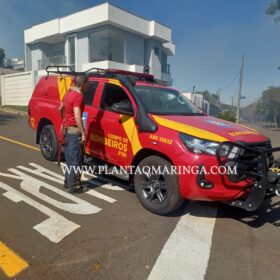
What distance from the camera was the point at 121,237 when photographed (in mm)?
3615

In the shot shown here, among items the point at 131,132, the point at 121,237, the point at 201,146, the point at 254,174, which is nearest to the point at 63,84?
the point at 131,132

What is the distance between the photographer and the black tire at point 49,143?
6.53m

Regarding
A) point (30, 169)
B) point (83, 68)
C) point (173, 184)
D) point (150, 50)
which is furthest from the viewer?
point (150, 50)

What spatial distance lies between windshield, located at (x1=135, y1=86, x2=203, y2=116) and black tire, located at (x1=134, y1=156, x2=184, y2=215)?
82 cm

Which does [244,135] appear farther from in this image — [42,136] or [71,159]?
[42,136]

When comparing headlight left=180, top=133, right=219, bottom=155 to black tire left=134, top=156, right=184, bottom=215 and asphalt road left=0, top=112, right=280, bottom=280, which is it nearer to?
black tire left=134, top=156, right=184, bottom=215

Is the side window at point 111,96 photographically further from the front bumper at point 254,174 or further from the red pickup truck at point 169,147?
the front bumper at point 254,174

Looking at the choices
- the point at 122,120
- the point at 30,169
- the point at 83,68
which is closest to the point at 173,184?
the point at 122,120

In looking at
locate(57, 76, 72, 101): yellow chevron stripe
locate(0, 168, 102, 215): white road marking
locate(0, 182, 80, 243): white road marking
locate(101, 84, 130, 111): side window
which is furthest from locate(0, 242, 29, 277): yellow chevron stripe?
locate(57, 76, 72, 101): yellow chevron stripe

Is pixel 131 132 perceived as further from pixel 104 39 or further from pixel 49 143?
pixel 104 39

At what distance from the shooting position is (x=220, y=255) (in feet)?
11.0

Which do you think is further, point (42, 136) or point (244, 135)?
point (42, 136)

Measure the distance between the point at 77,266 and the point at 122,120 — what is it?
7.99 feet

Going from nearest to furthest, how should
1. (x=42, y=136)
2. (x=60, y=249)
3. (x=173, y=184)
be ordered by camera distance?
(x=60, y=249) → (x=173, y=184) → (x=42, y=136)
